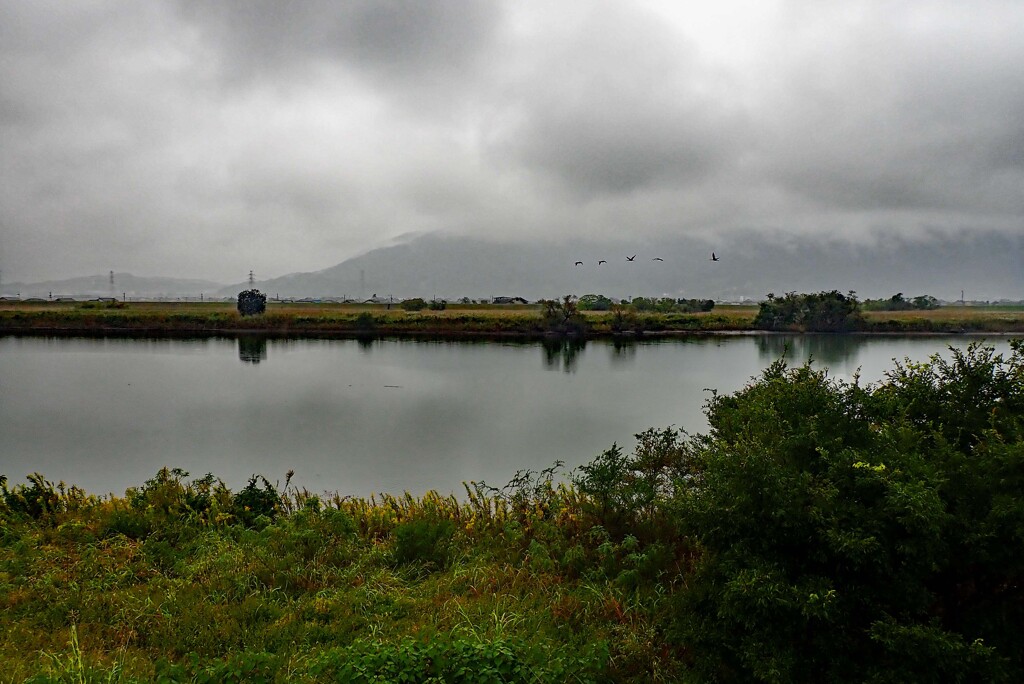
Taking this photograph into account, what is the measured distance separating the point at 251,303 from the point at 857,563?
6933 centimetres

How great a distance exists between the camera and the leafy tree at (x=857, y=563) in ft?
10.8

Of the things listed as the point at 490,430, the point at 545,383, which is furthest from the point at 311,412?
the point at 545,383

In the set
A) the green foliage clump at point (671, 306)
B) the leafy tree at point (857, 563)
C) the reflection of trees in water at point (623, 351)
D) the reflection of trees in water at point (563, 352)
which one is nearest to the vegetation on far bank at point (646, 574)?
the leafy tree at point (857, 563)

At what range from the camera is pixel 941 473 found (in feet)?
11.8

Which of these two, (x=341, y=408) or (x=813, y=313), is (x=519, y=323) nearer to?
(x=813, y=313)

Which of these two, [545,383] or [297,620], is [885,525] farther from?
[545,383]

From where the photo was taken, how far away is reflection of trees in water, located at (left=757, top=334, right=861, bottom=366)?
3900cm

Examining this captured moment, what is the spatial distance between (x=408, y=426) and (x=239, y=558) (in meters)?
12.4

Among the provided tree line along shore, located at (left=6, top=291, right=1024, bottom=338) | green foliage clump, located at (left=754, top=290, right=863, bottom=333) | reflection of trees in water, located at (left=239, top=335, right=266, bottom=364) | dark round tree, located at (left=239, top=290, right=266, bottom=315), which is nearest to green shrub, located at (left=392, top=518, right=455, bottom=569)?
reflection of trees in water, located at (left=239, top=335, right=266, bottom=364)

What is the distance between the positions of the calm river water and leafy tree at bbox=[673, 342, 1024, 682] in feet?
4.99

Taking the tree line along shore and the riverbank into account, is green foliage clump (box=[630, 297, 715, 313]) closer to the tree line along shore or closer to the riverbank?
the tree line along shore

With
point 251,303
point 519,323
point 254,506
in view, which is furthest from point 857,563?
point 251,303

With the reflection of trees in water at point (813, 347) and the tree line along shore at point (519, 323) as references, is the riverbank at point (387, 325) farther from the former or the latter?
the reflection of trees in water at point (813, 347)

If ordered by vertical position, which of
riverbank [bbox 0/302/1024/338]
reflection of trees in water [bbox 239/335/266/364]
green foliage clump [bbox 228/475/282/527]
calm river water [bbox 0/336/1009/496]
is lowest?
calm river water [bbox 0/336/1009/496]
